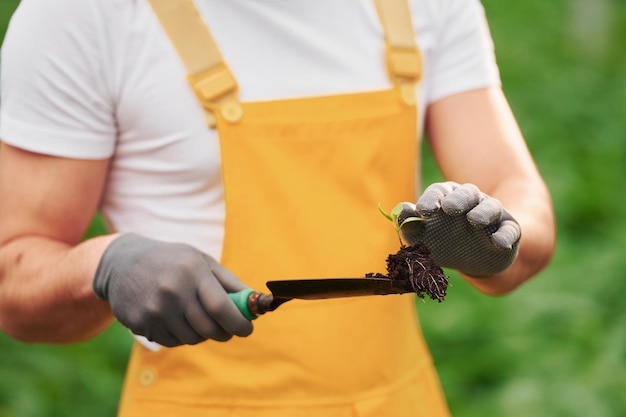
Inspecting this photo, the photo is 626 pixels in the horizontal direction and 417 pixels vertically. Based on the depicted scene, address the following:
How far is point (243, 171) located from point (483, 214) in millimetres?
505

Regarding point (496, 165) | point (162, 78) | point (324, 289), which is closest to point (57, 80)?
point (162, 78)

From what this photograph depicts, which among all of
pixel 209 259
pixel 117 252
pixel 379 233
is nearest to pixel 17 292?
pixel 117 252

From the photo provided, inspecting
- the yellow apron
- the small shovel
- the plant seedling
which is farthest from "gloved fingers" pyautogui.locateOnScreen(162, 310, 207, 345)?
the plant seedling

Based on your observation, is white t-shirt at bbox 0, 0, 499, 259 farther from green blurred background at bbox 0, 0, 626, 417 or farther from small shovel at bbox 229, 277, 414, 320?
green blurred background at bbox 0, 0, 626, 417

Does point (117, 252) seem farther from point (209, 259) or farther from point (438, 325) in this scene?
point (438, 325)

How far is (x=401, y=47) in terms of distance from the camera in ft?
6.16

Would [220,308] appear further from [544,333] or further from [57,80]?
[544,333]

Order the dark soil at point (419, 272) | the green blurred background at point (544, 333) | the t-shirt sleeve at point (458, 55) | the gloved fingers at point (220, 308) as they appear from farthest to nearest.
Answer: the green blurred background at point (544, 333) → the t-shirt sleeve at point (458, 55) → the gloved fingers at point (220, 308) → the dark soil at point (419, 272)

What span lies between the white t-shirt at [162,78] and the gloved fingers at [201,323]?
256mm

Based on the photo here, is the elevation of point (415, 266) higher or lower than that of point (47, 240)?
lower

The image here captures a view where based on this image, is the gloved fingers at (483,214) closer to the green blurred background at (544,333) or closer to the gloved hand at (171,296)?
the gloved hand at (171,296)

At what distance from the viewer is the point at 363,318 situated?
72.1 inches

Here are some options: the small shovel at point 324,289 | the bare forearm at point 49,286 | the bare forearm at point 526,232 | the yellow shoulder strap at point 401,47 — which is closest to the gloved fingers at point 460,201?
the small shovel at point 324,289

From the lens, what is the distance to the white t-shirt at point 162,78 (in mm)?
1720
